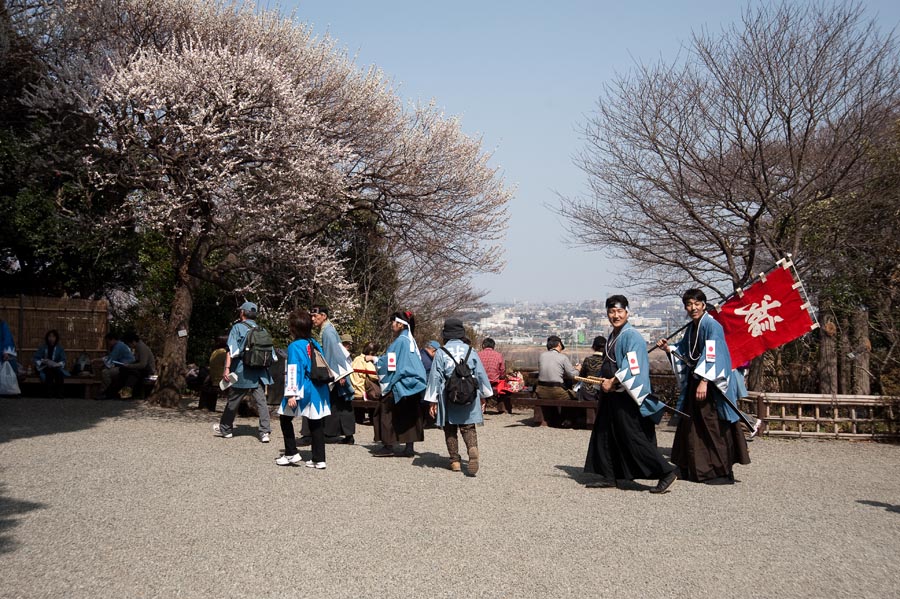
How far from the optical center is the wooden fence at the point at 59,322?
16688 millimetres

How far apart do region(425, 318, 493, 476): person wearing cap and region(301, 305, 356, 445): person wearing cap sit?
1437mm

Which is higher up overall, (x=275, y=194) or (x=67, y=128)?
(x=67, y=128)

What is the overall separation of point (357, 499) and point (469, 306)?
69.0 ft

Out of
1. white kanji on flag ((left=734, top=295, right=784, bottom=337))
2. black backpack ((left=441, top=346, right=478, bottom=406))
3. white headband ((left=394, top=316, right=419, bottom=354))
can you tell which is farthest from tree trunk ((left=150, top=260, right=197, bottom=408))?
white kanji on flag ((left=734, top=295, right=784, bottom=337))

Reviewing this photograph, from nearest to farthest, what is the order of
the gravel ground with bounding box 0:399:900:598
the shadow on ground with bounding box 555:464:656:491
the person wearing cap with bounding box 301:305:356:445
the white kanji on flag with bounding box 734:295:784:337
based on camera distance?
the gravel ground with bounding box 0:399:900:598 < the shadow on ground with bounding box 555:464:656:491 < the person wearing cap with bounding box 301:305:356:445 < the white kanji on flag with bounding box 734:295:784:337

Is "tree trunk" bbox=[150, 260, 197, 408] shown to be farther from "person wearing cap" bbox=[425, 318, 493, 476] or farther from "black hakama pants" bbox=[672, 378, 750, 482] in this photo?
"black hakama pants" bbox=[672, 378, 750, 482]

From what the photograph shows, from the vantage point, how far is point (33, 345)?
16.9 m

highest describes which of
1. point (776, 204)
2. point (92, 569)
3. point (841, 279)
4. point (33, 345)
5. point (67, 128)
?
point (67, 128)

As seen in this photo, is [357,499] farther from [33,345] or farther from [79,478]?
[33,345]

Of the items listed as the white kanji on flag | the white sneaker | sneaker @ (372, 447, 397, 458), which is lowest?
the white sneaker

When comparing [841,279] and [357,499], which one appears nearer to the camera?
[357,499]

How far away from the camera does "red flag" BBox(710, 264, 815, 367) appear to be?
10.6 meters

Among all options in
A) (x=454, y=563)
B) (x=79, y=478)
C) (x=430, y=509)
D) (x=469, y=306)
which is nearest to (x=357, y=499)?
(x=430, y=509)

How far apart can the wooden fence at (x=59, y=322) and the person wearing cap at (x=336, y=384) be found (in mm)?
7983
